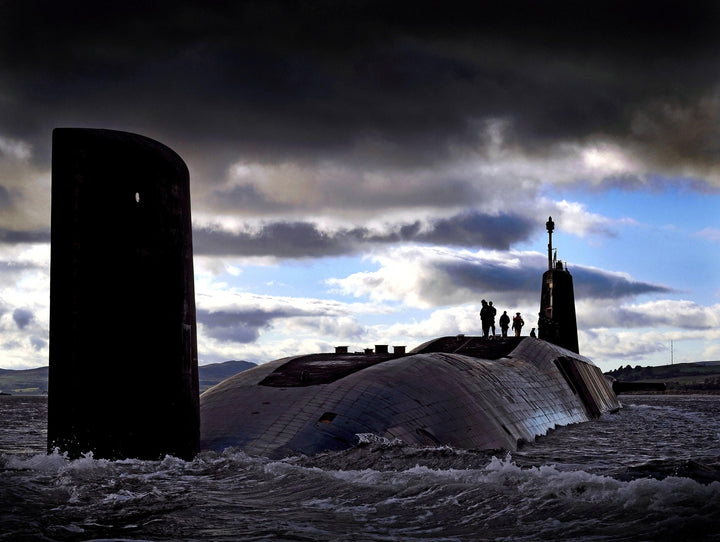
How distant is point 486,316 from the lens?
35000mm

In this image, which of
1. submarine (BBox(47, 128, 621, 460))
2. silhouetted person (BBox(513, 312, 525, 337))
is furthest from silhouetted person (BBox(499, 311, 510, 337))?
submarine (BBox(47, 128, 621, 460))

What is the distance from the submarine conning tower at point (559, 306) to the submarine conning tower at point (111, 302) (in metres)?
32.0

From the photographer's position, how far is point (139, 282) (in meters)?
12.1

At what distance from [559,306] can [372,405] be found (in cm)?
2794

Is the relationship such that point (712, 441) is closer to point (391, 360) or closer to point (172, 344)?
point (391, 360)

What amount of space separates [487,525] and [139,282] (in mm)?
6375

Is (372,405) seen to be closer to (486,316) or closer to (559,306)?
(486,316)

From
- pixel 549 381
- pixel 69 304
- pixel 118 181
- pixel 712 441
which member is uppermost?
pixel 118 181

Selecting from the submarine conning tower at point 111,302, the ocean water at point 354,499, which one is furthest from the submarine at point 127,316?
the ocean water at point 354,499

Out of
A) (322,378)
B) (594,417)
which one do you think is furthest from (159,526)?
(594,417)

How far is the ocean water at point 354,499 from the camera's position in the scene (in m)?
8.49

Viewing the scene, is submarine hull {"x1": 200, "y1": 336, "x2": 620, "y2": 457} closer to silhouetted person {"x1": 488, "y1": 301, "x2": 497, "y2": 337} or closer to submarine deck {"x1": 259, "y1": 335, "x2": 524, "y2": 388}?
submarine deck {"x1": 259, "y1": 335, "x2": 524, "y2": 388}

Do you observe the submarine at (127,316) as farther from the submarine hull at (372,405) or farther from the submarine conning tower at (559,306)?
the submarine conning tower at (559,306)

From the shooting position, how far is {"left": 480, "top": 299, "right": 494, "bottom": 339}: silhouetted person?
34.9 metres
